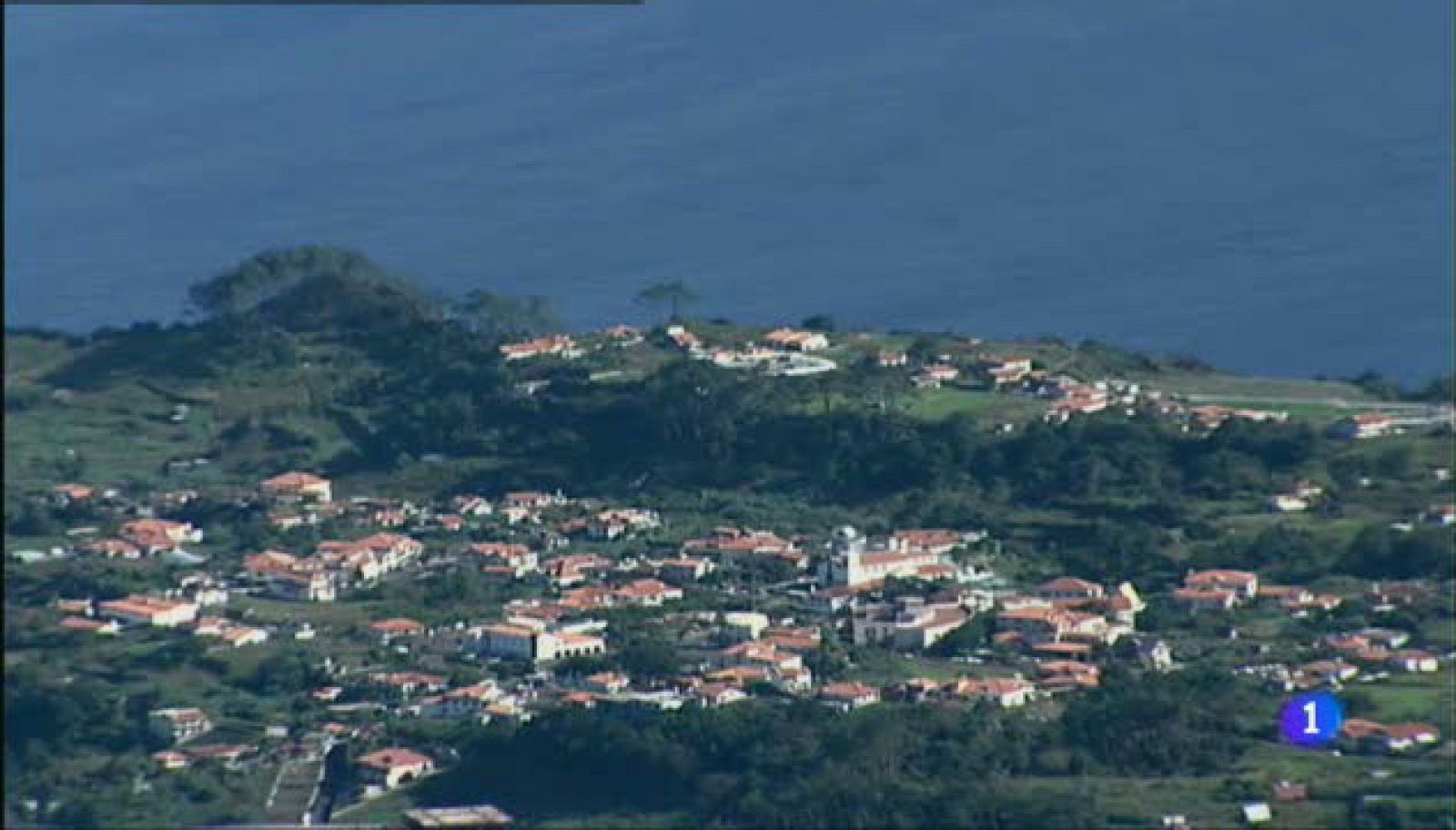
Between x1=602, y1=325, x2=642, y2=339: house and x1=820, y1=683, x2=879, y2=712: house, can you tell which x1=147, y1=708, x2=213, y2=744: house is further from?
x1=602, y1=325, x2=642, y2=339: house

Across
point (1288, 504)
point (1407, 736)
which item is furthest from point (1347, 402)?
point (1407, 736)

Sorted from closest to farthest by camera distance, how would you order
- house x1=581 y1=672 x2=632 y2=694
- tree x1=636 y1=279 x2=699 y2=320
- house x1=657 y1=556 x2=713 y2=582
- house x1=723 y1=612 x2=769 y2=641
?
house x1=581 y1=672 x2=632 y2=694 → house x1=723 y1=612 x2=769 y2=641 → house x1=657 y1=556 x2=713 y2=582 → tree x1=636 y1=279 x2=699 y2=320

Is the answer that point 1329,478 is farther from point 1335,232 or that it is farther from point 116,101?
point 116,101

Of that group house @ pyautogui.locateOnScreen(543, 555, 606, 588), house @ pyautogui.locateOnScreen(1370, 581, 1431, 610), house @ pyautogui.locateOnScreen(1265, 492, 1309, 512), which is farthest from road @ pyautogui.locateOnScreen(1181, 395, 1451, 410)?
house @ pyautogui.locateOnScreen(543, 555, 606, 588)

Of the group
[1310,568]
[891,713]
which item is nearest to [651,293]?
[1310,568]

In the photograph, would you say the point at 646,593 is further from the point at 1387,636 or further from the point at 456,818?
the point at 456,818
